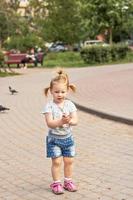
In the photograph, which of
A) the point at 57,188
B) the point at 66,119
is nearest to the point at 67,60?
the point at 57,188

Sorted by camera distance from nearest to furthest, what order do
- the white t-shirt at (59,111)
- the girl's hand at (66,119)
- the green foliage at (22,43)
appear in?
the girl's hand at (66,119), the white t-shirt at (59,111), the green foliage at (22,43)

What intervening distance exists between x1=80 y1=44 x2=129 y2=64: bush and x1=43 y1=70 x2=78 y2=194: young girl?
32105 millimetres

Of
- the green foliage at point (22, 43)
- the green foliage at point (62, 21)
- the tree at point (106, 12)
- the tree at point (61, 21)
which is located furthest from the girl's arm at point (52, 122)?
the green foliage at point (62, 21)

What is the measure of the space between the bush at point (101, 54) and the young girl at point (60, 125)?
32.1 meters

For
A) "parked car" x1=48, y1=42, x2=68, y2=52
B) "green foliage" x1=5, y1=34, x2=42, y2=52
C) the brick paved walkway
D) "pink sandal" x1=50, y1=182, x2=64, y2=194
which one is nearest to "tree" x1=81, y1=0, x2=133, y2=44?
"green foliage" x1=5, y1=34, x2=42, y2=52

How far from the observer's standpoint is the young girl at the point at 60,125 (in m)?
6.25

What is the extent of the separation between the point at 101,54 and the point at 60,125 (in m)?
33.4

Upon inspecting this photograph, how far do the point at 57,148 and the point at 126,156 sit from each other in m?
2.13

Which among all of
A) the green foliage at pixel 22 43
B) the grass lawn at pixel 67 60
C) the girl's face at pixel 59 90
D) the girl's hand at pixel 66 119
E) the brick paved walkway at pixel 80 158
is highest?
the girl's face at pixel 59 90

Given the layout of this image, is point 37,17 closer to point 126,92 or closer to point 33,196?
point 126,92

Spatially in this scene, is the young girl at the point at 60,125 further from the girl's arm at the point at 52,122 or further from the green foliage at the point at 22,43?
the green foliage at the point at 22,43

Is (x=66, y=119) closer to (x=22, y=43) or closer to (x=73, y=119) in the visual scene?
(x=73, y=119)

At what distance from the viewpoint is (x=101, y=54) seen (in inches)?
1553

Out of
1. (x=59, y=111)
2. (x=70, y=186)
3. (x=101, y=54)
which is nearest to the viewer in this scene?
(x=59, y=111)
